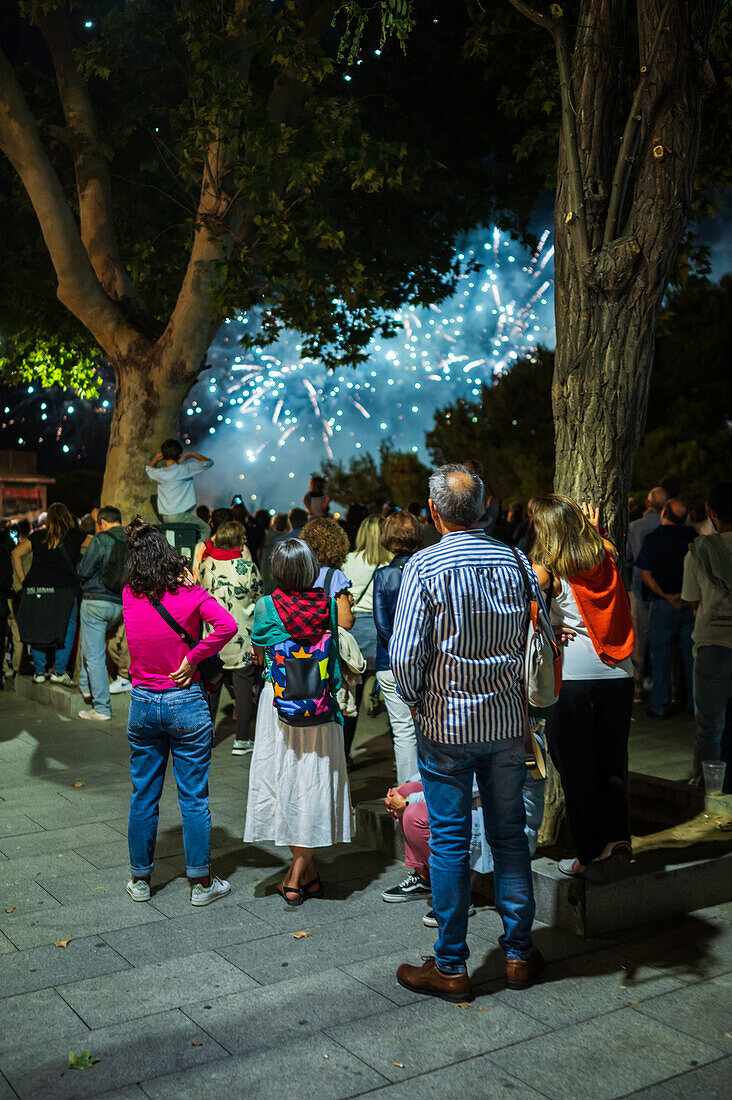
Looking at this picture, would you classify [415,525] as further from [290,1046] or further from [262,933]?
[290,1046]

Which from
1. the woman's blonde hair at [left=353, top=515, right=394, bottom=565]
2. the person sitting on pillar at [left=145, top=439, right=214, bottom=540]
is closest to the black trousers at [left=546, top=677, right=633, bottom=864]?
the woman's blonde hair at [left=353, top=515, right=394, bottom=565]

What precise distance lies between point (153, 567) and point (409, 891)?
200 cm

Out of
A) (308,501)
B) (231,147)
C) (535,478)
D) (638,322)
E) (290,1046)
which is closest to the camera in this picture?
(290,1046)

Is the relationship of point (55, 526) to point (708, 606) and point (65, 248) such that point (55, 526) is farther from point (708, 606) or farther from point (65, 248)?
point (708, 606)

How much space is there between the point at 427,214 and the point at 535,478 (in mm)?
22814

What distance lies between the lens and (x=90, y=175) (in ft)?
39.6

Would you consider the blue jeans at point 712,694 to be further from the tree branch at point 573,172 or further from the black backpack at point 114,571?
the black backpack at point 114,571

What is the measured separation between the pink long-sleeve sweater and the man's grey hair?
53.7 inches

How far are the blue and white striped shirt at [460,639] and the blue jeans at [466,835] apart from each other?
89 millimetres

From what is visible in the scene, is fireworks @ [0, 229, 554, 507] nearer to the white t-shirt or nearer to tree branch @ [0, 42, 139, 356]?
tree branch @ [0, 42, 139, 356]

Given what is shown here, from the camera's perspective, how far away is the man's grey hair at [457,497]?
3.93m

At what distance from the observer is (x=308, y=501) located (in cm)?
1128

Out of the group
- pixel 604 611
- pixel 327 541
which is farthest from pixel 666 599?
pixel 604 611

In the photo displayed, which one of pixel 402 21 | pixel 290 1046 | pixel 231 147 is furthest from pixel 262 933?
pixel 231 147
